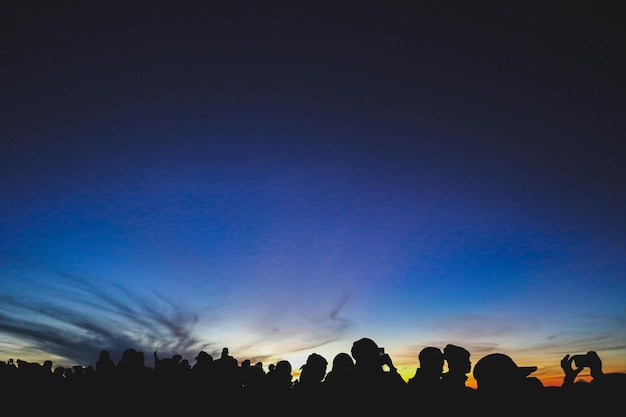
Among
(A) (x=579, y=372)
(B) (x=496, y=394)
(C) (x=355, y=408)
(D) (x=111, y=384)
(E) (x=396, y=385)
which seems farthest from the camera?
(D) (x=111, y=384)

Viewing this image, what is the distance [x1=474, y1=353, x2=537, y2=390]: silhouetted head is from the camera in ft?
13.8

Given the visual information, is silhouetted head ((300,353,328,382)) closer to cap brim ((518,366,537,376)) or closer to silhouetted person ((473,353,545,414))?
silhouetted person ((473,353,545,414))

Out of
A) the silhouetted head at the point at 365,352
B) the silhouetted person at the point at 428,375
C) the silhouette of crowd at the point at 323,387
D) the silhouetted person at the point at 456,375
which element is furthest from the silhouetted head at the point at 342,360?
the silhouetted person at the point at 456,375

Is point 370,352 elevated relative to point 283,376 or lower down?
elevated

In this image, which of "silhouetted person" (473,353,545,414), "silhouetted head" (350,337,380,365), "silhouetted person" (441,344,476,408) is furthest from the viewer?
"silhouetted head" (350,337,380,365)

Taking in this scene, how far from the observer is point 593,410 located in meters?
4.43

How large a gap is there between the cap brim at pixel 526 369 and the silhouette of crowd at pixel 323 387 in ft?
0.07

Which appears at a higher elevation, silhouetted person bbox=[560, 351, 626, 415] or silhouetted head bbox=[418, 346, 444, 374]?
silhouetted head bbox=[418, 346, 444, 374]

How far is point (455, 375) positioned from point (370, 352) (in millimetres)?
1454

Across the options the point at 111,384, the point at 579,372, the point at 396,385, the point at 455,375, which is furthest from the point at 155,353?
the point at 579,372

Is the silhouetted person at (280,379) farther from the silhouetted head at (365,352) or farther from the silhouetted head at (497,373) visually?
the silhouetted head at (497,373)

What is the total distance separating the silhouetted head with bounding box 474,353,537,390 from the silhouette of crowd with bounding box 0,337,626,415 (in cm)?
1

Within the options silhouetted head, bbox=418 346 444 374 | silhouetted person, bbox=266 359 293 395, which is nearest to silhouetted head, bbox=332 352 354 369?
silhouetted head, bbox=418 346 444 374

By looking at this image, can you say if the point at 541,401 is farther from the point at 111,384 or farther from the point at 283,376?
the point at 111,384
